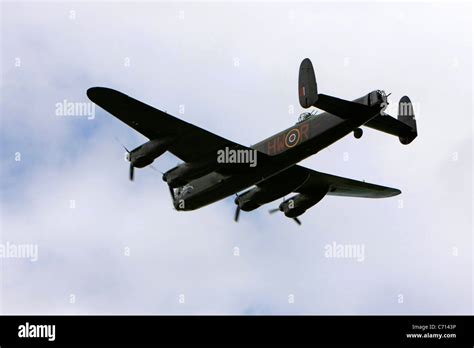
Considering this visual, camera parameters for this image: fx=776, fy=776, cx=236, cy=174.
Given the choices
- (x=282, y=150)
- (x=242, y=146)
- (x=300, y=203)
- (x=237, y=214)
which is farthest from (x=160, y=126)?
(x=300, y=203)

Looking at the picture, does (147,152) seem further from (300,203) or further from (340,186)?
(340,186)

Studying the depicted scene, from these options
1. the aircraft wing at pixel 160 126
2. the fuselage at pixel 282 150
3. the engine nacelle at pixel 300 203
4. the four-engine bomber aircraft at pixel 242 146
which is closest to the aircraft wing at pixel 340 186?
the engine nacelle at pixel 300 203

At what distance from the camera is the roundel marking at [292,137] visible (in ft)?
102

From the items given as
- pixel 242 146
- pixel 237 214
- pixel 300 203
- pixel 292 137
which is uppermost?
pixel 292 137

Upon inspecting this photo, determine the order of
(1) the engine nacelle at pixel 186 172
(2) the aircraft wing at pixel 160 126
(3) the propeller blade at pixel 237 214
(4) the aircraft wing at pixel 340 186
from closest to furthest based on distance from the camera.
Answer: (2) the aircraft wing at pixel 160 126, (1) the engine nacelle at pixel 186 172, (4) the aircraft wing at pixel 340 186, (3) the propeller blade at pixel 237 214

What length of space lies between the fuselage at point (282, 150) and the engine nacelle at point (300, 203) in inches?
177

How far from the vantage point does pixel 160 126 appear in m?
31.2

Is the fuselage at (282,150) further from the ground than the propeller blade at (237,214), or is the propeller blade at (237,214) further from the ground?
the fuselage at (282,150)

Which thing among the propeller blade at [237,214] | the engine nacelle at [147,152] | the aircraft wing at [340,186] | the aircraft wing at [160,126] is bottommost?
the propeller blade at [237,214]

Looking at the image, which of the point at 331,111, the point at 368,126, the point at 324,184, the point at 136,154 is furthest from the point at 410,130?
the point at 136,154

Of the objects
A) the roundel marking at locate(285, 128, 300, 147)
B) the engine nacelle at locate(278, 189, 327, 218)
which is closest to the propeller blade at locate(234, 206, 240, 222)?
the engine nacelle at locate(278, 189, 327, 218)

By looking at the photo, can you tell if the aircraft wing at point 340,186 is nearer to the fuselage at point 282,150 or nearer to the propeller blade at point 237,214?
the propeller blade at point 237,214

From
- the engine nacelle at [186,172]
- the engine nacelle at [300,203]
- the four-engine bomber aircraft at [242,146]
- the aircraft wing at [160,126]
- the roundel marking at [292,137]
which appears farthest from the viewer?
the engine nacelle at [300,203]

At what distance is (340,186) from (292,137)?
7.55 m
